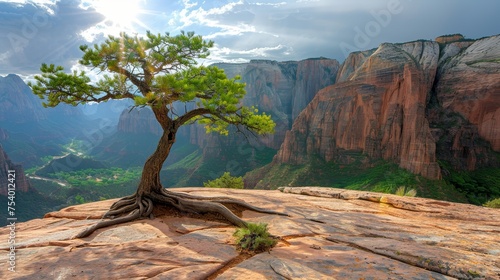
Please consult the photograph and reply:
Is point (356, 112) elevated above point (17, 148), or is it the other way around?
point (356, 112)

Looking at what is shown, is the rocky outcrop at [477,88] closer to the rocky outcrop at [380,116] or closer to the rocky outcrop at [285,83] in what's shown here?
the rocky outcrop at [380,116]

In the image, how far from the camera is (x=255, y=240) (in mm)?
7230

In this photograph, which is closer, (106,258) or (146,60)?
(106,258)

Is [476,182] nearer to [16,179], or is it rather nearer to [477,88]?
[477,88]

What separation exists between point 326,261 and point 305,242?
4.95ft

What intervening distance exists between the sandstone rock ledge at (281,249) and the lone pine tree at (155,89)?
91cm

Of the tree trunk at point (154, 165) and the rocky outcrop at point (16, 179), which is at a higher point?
the tree trunk at point (154, 165)

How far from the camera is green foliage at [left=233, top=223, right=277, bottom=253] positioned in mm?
7141

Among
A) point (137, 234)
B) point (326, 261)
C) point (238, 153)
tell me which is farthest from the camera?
point (238, 153)

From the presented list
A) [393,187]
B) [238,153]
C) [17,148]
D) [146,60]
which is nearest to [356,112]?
[393,187]

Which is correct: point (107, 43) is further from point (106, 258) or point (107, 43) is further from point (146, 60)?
point (106, 258)

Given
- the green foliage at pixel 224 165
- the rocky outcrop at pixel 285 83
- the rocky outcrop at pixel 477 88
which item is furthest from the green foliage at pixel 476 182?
the rocky outcrop at pixel 285 83

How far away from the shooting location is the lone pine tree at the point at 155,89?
9930 mm

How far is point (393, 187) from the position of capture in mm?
54969
